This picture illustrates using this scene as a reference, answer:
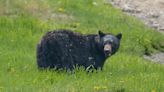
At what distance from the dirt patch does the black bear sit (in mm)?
8388

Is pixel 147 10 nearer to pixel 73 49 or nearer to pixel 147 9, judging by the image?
pixel 147 9

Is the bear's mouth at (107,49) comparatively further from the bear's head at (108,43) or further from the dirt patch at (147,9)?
the dirt patch at (147,9)

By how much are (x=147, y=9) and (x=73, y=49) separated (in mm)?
10879

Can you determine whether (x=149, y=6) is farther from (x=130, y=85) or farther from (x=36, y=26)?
(x=130, y=85)

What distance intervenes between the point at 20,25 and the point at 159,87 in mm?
7615


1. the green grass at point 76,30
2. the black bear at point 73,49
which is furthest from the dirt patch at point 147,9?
the black bear at point 73,49

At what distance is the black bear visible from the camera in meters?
13.1

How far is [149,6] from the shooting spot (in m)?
24.2

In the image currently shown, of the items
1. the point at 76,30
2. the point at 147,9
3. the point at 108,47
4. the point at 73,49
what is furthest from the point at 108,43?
the point at 147,9

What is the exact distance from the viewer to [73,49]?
1349 cm

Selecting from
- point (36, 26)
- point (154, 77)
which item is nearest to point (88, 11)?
point (36, 26)

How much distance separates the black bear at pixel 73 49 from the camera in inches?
515

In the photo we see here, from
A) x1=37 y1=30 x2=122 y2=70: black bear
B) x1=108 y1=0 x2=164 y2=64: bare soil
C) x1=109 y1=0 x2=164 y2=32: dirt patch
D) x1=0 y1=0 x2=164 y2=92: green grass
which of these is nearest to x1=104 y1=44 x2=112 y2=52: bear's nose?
x1=37 y1=30 x2=122 y2=70: black bear

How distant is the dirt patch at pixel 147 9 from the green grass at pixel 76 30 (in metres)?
0.95
